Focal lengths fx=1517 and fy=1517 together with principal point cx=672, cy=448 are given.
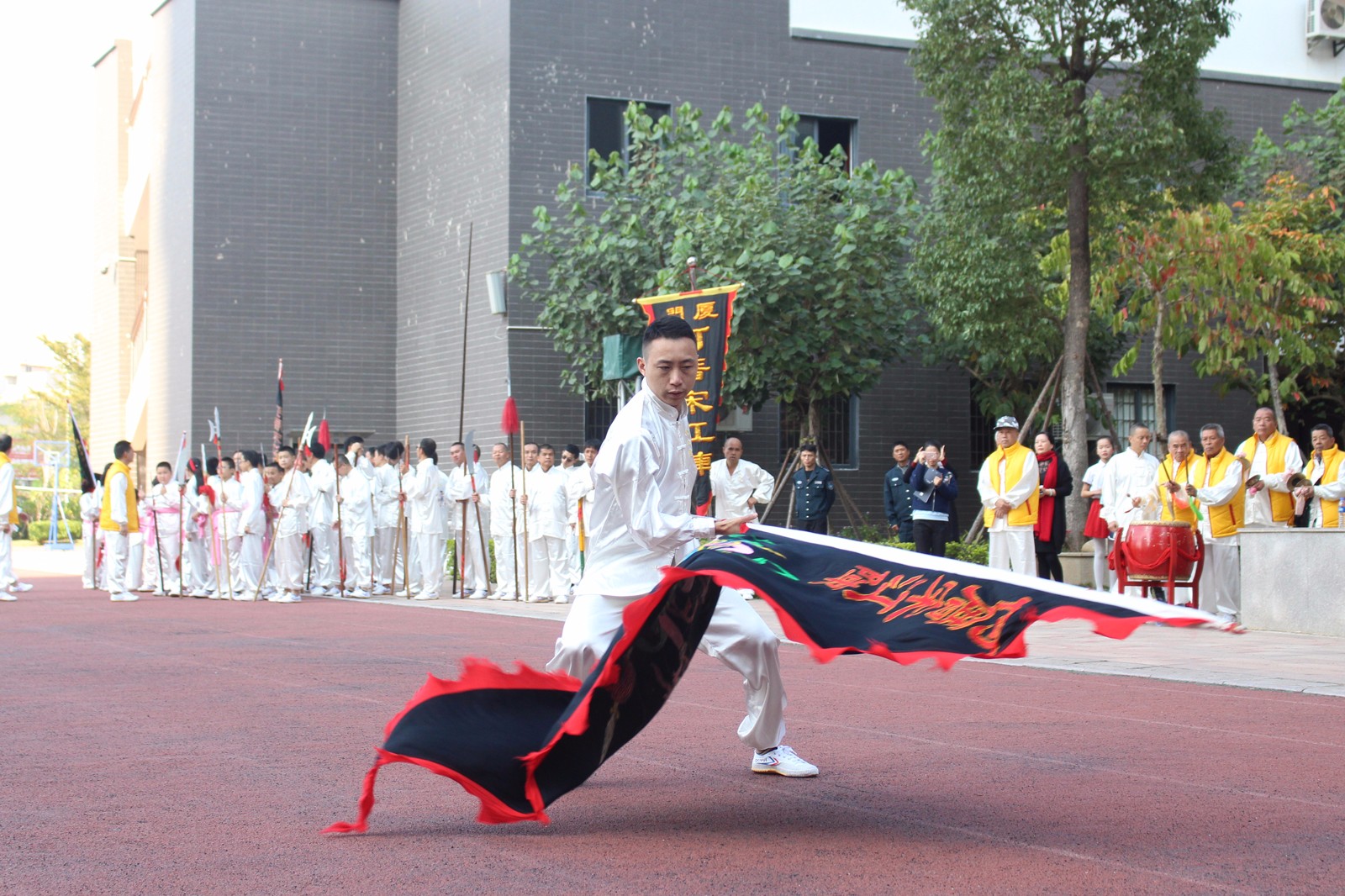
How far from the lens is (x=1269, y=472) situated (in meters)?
14.4

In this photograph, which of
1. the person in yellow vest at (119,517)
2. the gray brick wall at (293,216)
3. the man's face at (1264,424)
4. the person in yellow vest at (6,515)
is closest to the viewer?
the man's face at (1264,424)

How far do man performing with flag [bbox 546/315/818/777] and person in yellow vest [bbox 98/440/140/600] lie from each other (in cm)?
1472

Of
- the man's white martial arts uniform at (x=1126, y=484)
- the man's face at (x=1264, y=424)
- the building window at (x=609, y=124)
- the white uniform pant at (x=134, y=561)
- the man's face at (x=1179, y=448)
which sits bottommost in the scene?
the white uniform pant at (x=134, y=561)

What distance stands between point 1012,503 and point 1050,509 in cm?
96

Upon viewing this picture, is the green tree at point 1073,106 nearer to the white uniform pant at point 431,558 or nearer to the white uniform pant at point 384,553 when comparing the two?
the white uniform pant at point 431,558

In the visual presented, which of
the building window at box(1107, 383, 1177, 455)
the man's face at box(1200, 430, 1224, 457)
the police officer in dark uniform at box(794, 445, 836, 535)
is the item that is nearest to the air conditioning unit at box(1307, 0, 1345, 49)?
the building window at box(1107, 383, 1177, 455)

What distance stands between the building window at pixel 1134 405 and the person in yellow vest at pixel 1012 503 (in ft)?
35.5

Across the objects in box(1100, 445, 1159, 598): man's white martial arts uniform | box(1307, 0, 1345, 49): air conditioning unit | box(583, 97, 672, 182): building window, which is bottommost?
→ box(1100, 445, 1159, 598): man's white martial arts uniform

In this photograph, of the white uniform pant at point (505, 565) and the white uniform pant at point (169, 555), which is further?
the white uniform pant at point (169, 555)

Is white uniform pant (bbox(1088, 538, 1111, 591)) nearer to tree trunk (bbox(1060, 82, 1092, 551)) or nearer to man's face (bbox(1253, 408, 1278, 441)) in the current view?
tree trunk (bbox(1060, 82, 1092, 551))

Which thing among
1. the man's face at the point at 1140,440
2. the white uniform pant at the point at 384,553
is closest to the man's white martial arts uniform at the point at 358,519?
the white uniform pant at the point at 384,553

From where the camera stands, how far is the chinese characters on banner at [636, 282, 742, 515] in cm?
1566

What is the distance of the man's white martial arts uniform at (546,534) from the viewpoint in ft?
60.7

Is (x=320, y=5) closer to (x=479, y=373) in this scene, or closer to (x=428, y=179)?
(x=428, y=179)
